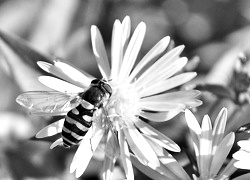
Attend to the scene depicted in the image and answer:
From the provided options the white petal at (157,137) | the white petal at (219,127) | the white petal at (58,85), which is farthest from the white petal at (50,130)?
the white petal at (219,127)

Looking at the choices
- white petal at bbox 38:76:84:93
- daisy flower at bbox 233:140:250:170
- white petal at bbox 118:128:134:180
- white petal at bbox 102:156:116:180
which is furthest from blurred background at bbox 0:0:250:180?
daisy flower at bbox 233:140:250:170

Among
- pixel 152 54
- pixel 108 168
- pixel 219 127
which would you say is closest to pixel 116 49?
pixel 152 54

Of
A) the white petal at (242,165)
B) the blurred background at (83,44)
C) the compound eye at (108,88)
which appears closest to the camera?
the white petal at (242,165)

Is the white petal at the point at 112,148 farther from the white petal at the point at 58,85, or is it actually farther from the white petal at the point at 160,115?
Answer: the white petal at the point at 58,85

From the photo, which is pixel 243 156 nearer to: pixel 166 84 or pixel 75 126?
pixel 166 84

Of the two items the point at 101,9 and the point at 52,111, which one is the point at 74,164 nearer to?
A: the point at 52,111

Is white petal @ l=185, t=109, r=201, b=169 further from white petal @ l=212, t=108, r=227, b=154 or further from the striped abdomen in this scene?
the striped abdomen

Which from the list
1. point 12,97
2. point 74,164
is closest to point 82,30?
point 12,97
